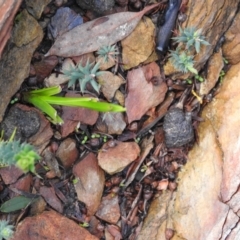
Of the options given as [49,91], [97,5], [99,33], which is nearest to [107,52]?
[99,33]

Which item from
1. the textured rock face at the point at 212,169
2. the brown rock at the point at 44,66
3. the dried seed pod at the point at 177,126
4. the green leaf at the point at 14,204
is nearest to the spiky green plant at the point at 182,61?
the textured rock face at the point at 212,169

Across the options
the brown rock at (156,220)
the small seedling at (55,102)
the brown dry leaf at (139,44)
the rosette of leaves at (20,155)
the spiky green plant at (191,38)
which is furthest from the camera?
the brown rock at (156,220)

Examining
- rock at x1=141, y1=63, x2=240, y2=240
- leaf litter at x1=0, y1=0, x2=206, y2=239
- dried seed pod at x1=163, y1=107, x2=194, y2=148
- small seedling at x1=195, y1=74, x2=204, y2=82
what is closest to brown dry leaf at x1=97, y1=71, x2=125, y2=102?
leaf litter at x1=0, y1=0, x2=206, y2=239

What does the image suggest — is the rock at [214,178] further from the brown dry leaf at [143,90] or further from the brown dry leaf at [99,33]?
the brown dry leaf at [99,33]

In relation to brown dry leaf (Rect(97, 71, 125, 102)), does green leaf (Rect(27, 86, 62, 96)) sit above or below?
above

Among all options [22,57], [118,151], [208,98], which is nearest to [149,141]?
[118,151]

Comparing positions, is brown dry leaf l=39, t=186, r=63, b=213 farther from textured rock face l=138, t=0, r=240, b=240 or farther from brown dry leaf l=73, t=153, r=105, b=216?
textured rock face l=138, t=0, r=240, b=240

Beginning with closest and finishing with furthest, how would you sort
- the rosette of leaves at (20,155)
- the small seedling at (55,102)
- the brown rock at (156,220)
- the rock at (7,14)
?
the rosette of leaves at (20,155)
the rock at (7,14)
the small seedling at (55,102)
the brown rock at (156,220)
